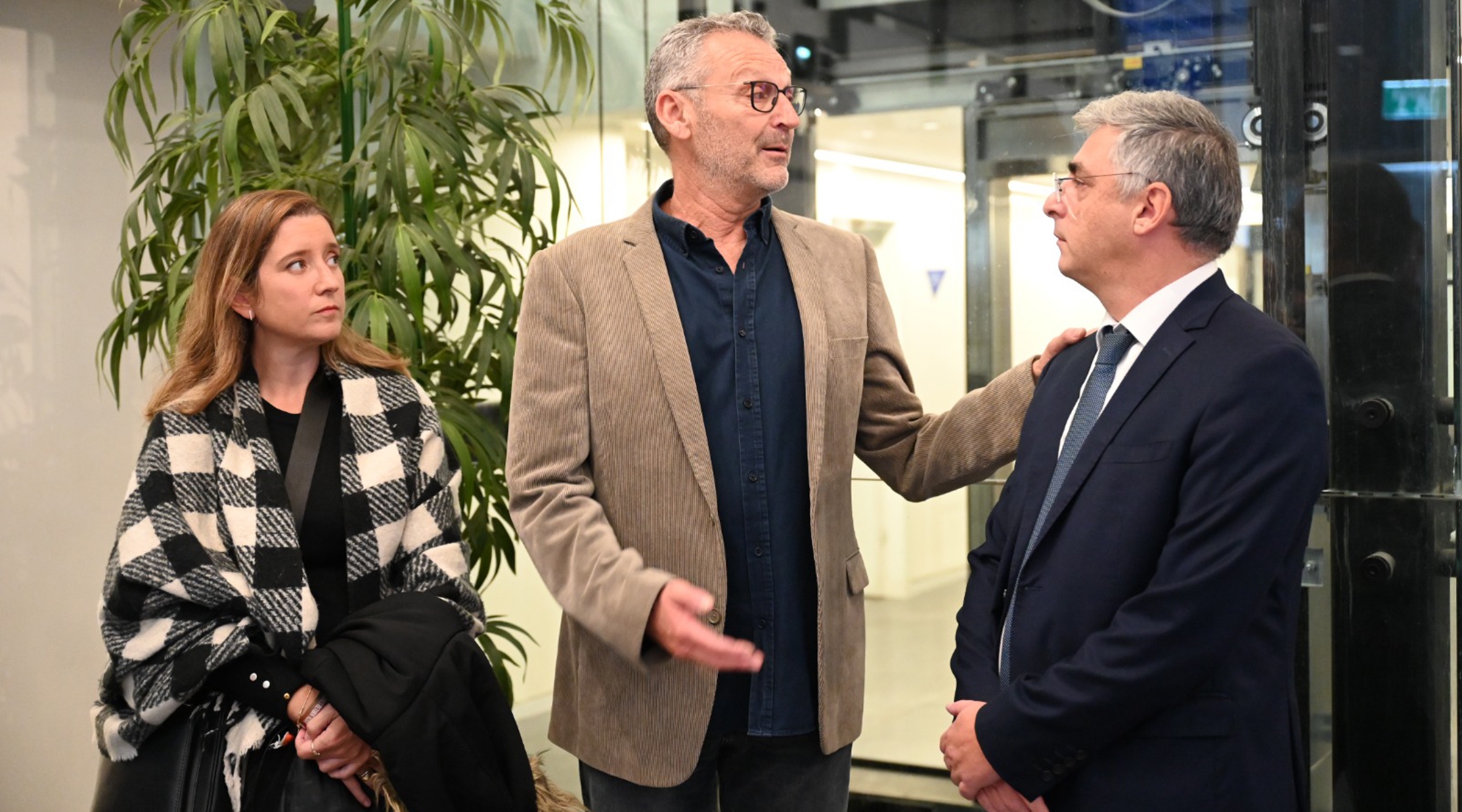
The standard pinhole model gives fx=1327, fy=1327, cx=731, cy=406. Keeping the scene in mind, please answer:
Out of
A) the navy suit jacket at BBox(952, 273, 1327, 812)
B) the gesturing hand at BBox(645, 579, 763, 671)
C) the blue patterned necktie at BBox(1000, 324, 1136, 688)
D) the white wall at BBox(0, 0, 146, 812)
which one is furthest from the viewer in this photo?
the white wall at BBox(0, 0, 146, 812)

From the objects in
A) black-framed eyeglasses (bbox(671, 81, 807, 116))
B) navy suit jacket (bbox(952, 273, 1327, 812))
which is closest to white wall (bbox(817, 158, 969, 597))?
black-framed eyeglasses (bbox(671, 81, 807, 116))

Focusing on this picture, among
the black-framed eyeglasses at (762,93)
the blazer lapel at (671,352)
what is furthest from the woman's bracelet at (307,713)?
the black-framed eyeglasses at (762,93)

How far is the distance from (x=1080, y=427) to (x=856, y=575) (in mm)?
455

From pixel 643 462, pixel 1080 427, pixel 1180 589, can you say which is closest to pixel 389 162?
pixel 643 462

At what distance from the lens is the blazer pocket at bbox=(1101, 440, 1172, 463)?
1.60 m

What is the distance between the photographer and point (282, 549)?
2.08 m

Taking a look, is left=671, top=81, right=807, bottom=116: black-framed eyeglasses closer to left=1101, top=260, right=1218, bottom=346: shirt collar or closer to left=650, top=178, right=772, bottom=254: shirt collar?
left=650, top=178, right=772, bottom=254: shirt collar

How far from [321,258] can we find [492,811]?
98 cm

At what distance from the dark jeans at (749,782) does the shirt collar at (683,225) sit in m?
0.75

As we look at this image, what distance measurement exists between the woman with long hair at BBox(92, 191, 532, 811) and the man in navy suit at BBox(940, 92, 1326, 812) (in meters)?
0.86

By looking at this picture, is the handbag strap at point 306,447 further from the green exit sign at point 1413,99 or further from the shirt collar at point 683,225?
the green exit sign at point 1413,99

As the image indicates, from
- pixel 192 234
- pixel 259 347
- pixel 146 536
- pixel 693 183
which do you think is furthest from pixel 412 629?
pixel 192 234

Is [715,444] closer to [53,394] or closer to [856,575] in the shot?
[856,575]

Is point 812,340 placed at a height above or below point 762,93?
below
